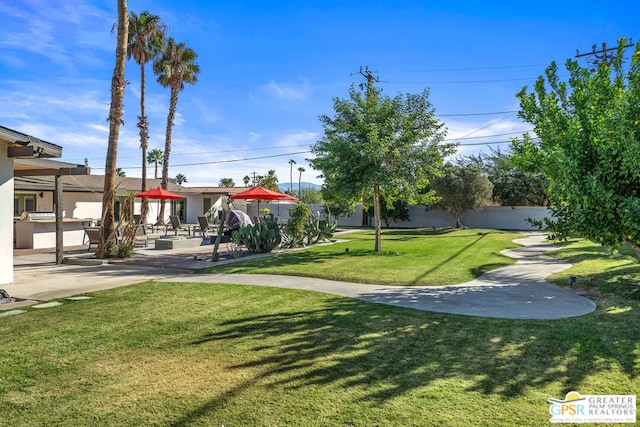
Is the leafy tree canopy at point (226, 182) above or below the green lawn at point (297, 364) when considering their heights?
above

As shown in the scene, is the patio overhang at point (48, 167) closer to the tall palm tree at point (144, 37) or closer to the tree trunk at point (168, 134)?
the tall palm tree at point (144, 37)

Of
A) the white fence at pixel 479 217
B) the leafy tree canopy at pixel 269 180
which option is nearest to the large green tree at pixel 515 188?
the white fence at pixel 479 217

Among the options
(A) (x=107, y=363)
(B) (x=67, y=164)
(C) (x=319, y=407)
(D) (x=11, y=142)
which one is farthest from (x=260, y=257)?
(C) (x=319, y=407)

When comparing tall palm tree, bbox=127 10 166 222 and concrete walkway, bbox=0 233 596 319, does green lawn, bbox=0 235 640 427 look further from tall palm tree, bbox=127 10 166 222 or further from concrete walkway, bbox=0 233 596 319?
tall palm tree, bbox=127 10 166 222

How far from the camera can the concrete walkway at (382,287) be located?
673 centimetres

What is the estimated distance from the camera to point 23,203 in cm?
2102

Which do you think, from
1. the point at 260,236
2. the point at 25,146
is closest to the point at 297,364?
the point at 25,146

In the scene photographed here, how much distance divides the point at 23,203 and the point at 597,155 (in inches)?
967

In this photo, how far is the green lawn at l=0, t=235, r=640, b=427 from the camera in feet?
10.5

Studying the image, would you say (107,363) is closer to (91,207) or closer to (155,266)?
(155,266)

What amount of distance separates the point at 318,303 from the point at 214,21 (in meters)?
13.6

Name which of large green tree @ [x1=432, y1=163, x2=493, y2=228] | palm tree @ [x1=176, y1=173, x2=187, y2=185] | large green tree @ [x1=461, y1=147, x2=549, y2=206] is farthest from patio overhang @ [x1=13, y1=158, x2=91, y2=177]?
palm tree @ [x1=176, y1=173, x2=187, y2=185]

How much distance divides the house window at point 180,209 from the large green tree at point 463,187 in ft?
71.0

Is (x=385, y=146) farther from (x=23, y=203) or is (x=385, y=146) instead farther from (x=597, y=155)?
(x=23, y=203)
